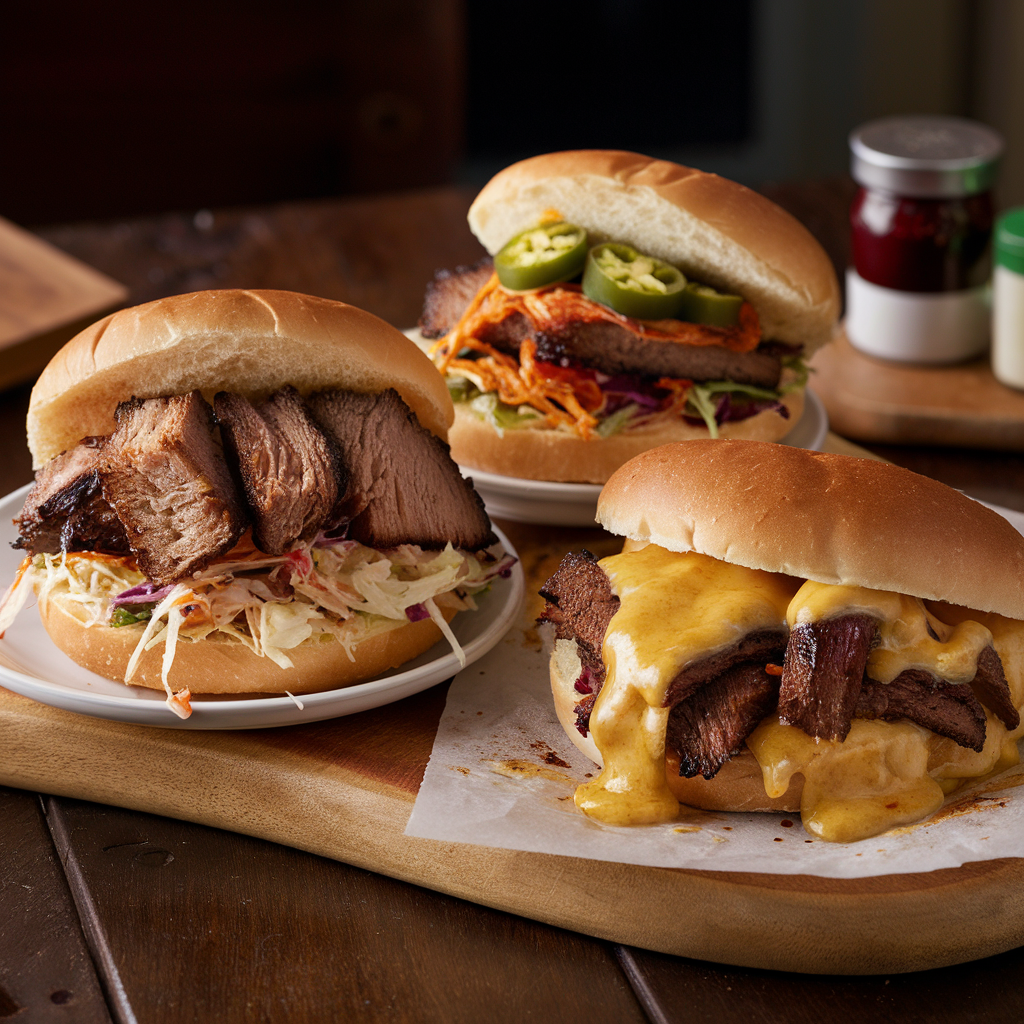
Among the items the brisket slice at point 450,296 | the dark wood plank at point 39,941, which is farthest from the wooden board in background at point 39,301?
the dark wood plank at point 39,941

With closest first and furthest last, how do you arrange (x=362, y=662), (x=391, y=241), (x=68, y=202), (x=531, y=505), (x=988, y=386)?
(x=362, y=662)
(x=531, y=505)
(x=988, y=386)
(x=391, y=241)
(x=68, y=202)

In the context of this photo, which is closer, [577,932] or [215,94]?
[577,932]

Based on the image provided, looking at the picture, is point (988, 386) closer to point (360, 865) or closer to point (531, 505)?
point (531, 505)

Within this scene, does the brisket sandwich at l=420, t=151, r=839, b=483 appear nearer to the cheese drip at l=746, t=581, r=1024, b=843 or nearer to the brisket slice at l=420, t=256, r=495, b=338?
the brisket slice at l=420, t=256, r=495, b=338

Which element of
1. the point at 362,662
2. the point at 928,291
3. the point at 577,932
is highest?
the point at 928,291

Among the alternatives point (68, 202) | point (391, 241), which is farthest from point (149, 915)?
point (68, 202)

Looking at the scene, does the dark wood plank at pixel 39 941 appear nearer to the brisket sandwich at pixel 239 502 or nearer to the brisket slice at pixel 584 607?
the brisket sandwich at pixel 239 502

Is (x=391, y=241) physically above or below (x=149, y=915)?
above

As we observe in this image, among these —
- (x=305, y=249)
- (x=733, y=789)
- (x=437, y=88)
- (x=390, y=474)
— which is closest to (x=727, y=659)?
(x=733, y=789)

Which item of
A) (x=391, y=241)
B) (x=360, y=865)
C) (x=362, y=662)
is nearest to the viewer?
(x=360, y=865)
